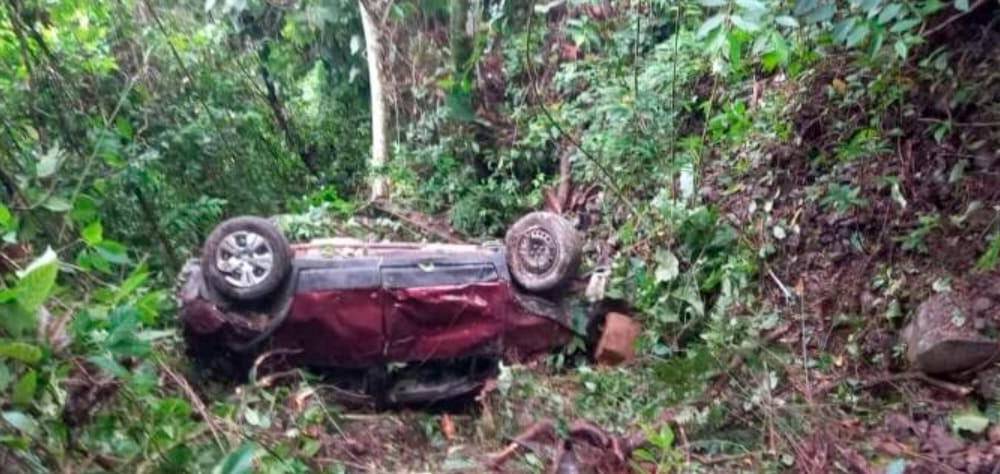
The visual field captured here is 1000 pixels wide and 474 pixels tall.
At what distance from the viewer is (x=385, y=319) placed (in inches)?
219

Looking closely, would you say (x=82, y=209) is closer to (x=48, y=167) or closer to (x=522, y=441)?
(x=48, y=167)

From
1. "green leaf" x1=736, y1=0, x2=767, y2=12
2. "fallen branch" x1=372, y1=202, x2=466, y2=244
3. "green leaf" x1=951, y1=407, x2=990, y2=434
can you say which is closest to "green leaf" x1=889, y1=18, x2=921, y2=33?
"green leaf" x1=736, y1=0, x2=767, y2=12

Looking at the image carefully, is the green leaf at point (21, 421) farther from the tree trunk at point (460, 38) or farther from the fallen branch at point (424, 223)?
the tree trunk at point (460, 38)

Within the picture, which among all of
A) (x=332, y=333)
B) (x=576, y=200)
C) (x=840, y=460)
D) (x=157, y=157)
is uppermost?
(x=157, y=157)

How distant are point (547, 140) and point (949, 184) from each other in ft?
13.3

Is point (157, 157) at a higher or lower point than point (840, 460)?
higher

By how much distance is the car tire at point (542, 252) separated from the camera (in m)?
5.73

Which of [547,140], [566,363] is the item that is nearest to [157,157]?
[547,140]

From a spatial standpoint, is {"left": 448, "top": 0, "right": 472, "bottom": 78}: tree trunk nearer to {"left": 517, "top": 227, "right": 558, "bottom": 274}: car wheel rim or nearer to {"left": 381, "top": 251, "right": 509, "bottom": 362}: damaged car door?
{"left": 517, "top": 227, "right": 558, "bottom": 274}: car wheel rim

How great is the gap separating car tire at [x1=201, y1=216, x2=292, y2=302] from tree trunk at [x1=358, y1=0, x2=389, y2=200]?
11.6 ft

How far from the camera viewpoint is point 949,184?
4883 millimetres

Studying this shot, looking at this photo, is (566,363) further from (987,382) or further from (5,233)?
(5,233)

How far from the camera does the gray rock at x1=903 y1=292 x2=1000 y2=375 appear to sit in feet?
13.7

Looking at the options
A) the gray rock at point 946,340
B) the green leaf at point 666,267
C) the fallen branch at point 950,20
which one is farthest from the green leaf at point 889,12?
the green leaf at point 666,267
